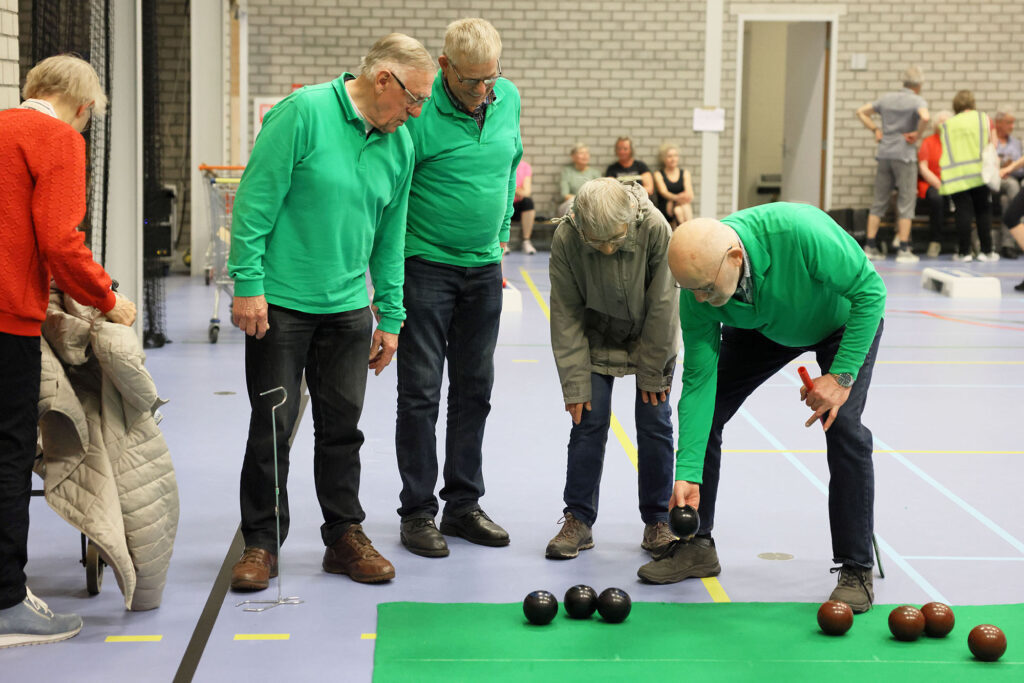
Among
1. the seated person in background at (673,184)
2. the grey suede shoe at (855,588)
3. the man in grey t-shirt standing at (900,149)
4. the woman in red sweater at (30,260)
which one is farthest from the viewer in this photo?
the seated person in background at (673,184)

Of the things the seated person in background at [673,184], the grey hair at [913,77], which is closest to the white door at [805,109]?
the grey hair at [913,77]

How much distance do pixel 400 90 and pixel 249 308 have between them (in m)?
0.75

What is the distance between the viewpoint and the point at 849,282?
305 centimetres

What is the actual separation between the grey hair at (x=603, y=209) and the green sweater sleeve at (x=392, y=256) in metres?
0.56

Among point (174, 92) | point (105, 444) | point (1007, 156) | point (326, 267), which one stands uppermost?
point (174, 92)

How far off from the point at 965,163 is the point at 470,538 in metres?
10.5

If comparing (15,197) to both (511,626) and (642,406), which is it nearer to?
(511,626)

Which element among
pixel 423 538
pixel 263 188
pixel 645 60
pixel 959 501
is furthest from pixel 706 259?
pixel 645 60

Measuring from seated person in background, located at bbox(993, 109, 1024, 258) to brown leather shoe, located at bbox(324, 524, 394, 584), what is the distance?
1243 cm

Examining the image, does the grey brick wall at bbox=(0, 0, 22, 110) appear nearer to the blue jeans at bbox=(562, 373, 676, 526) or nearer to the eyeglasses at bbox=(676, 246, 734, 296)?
the blue jeans at bbox=(562, 373, 676, 526)

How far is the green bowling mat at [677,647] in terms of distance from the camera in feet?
9.39

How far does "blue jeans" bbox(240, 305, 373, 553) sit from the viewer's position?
3.41 meters

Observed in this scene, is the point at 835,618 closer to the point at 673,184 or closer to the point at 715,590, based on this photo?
the point at 715,590

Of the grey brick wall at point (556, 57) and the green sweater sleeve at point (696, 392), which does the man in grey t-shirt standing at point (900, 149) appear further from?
the green sweater sleeve at point (696, 392)
